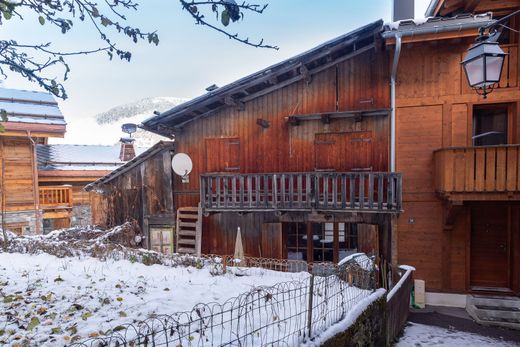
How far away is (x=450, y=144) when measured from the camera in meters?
8.80

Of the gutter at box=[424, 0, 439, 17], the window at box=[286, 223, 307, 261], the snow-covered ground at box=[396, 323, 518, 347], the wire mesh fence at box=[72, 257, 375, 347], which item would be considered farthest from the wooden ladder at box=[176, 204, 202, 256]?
the gutter at box=[424, 0, 439, 17]

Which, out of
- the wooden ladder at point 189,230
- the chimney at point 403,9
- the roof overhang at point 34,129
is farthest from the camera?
the roof overhang at point 34,129

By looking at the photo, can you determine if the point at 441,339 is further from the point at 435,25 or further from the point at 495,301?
the point at 435,25

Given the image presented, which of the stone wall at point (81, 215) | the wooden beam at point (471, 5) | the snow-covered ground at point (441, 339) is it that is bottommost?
the snow-covered ground at point (441, 339)

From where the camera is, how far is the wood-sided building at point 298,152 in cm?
918

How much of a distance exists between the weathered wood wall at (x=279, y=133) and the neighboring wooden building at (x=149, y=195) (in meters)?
0.57

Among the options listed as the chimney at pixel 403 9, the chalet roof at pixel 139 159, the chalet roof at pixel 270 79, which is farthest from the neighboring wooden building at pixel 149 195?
the chimney at pixel 403 9

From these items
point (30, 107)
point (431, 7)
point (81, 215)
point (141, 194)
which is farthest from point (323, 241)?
point (30, 107)

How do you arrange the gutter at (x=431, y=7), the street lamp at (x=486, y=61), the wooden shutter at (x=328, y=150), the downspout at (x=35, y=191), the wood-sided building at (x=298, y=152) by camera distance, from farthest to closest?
1. the downspout at (x=35, y=191)
2. the gutter at (x=431, y=7)
3. the wooden shutter at (x=328, y=150)
4. the wood-sided building at (x=298, y=152)
5. the street lamp at (x=486, y=61)

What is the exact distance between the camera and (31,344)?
3.40 m

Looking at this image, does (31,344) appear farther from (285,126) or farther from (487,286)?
(487,286)

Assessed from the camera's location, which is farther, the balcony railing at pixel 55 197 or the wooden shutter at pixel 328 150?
the balcony railing at pixel 55 197

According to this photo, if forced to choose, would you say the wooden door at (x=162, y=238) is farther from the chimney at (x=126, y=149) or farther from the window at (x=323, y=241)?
the chimney at (x=126, y=149)

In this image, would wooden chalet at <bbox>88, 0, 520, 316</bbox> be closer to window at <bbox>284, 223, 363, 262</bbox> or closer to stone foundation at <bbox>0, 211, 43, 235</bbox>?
window at <bbox>284, 223, 363, 262</bbox>
